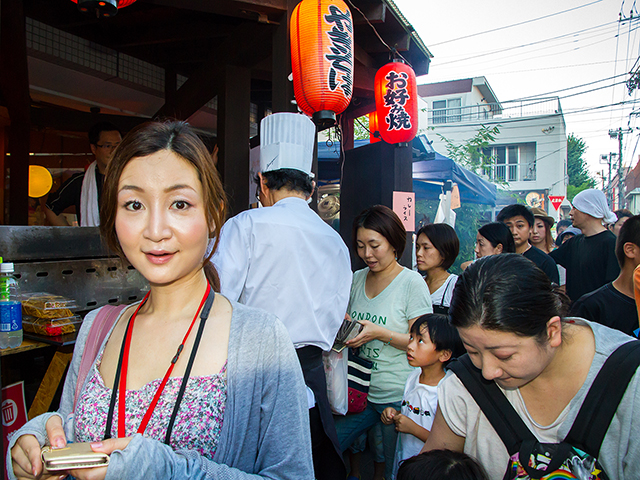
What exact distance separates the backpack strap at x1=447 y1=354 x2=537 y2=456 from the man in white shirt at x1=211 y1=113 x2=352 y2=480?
1.08 meters

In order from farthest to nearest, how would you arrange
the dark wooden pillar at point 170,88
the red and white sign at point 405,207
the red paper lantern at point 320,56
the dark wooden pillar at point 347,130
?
the dark wooden pillar at point 170,88, the dark wooden pillar at point 347,130, the red and white sign at point 405,207, the red paper lantern at point 320,56

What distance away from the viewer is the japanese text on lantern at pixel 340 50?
382 cm

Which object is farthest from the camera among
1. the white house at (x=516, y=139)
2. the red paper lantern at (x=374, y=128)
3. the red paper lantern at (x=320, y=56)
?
the white house at (x=516, y=139)

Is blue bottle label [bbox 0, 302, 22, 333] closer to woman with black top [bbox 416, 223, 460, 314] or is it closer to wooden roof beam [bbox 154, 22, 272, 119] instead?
woman with black top [bbox 416, 223, 460, 314]

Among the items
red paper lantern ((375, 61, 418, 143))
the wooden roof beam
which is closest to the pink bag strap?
the wooden roof beam

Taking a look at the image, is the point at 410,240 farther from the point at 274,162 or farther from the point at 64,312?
the point at 64,312

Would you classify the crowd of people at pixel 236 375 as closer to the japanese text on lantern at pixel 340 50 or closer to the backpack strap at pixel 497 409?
the backpack strap at pixel 497 409

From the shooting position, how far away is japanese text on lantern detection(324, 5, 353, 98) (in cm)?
382

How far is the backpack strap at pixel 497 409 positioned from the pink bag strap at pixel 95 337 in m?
1.37

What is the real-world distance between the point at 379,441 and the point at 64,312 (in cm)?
256

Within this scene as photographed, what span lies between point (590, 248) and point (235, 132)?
197 inches

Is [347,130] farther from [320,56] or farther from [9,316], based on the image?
[9,316]

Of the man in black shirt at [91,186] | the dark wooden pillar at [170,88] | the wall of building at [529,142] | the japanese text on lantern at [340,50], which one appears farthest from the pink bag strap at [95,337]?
the wall of building at [529,142]

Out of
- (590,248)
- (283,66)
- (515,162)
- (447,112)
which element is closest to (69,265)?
(283,66)
